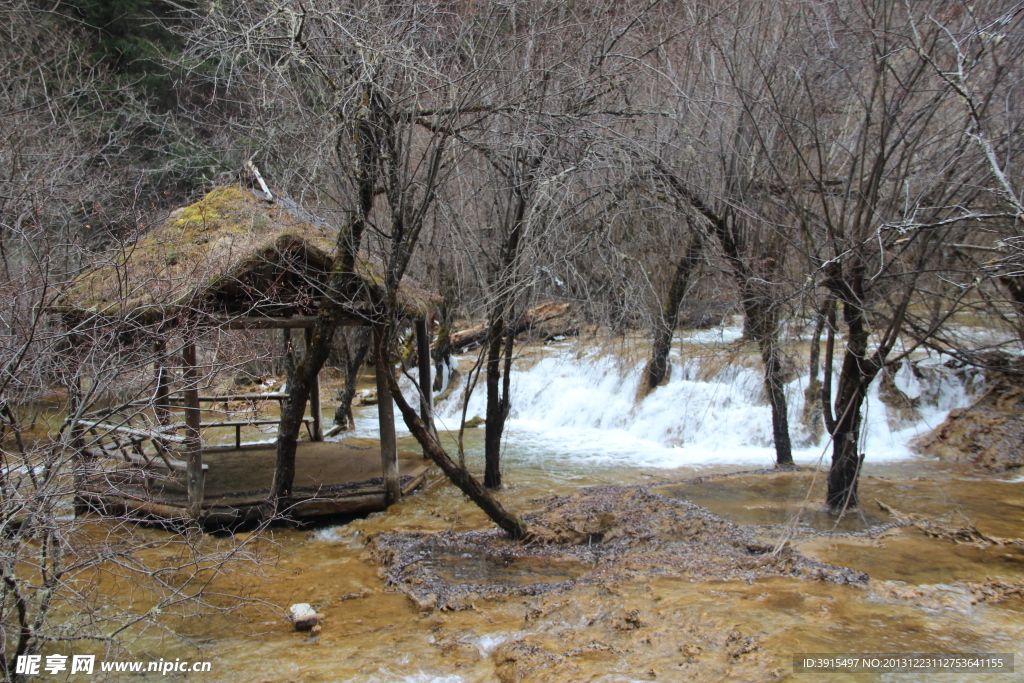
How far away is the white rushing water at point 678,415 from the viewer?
10859 mm

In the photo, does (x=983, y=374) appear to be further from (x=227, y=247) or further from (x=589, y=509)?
(x=227, y=247)

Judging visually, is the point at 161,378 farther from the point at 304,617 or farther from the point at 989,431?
the point at 989,431

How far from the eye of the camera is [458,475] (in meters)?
6.03

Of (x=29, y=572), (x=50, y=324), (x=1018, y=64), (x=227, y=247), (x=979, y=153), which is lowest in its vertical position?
(x=29, y=572)

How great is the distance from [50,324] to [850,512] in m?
8.78

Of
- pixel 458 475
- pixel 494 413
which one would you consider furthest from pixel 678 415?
pixel 458 475

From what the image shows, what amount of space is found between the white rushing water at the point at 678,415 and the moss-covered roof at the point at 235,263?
3.30 m

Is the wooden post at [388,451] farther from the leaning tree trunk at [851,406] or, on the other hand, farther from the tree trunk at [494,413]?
the leaning tree trunk at [851,406]

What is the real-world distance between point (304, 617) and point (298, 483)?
129 inches

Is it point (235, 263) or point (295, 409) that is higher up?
point (235, 263)

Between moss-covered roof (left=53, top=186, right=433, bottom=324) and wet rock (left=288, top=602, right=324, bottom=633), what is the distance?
2626mm

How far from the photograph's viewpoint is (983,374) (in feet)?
35.6

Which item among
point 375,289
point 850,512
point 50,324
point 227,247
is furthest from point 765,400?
point 50,324

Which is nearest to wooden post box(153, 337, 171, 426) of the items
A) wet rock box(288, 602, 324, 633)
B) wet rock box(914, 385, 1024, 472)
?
wet rock box(288, 602, 324, 633)
